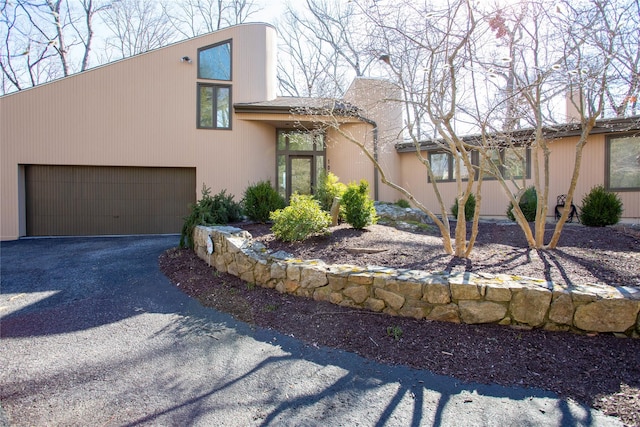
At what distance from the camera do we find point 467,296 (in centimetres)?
337

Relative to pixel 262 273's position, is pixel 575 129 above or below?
above

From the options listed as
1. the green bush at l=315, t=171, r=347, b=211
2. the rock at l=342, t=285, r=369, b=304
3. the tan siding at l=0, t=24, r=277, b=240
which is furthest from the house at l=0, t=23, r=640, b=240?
the rock at l=342, t=285, r=369, b=304

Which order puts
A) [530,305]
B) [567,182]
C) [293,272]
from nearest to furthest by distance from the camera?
[530,305] → [293,272] → [567,182]

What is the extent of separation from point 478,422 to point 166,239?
8044 millimetres

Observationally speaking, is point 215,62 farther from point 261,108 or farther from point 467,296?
point 467,296

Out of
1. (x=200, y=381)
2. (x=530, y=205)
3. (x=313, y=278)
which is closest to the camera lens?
(x=200, y=381)

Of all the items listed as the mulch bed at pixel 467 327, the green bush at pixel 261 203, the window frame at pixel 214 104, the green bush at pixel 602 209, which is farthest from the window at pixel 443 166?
the green bush at pixel 261 203

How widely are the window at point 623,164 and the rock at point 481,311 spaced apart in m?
8.05

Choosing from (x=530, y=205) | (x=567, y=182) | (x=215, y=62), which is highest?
(x=215, y=62)

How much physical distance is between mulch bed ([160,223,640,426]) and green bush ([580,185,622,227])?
1980 millimetres

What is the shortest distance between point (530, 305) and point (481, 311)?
1.37 ft

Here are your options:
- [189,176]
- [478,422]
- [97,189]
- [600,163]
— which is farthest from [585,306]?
[97,189]

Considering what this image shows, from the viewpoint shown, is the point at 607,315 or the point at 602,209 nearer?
the point at 607,315

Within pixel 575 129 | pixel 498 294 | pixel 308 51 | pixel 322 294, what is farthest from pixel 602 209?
pixel 308 51
